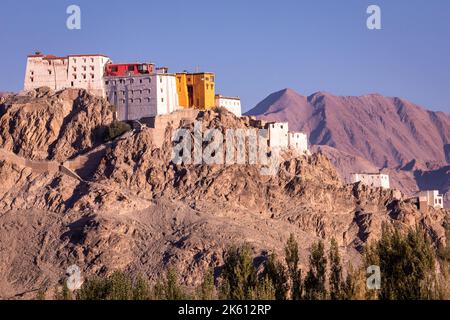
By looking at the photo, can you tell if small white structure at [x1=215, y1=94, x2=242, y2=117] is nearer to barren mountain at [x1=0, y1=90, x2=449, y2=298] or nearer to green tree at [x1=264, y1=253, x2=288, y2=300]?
barren mountain at [x1=0, y1=90, x2=449, y2=298]

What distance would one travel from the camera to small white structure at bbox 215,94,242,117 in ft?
381

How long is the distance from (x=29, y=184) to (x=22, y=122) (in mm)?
6466

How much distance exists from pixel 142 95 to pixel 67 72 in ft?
24.3

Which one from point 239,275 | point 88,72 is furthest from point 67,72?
point 239,275

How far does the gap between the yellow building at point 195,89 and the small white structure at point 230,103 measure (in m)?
2.07

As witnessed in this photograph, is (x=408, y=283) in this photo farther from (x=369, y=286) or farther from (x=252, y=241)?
(x=252, y=241)

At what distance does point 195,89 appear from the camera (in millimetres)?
113438

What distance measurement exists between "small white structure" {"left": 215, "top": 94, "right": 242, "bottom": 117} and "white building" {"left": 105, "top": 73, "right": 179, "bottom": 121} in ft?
18.6

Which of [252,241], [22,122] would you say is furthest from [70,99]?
[252,241]

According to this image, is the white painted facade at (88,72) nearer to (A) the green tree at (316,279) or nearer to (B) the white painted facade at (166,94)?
(B) the white painted facade at (166,94)

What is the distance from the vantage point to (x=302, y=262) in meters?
99.1

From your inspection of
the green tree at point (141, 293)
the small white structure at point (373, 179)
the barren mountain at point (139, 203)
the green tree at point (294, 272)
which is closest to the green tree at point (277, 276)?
the green tree at point (294, 272)

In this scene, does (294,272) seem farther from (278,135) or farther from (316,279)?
(278,135)

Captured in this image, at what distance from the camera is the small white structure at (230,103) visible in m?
116
